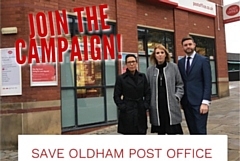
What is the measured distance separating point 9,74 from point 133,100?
372cm

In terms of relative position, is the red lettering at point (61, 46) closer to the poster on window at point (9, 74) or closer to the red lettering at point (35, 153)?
the poster on window at point (9, 74)

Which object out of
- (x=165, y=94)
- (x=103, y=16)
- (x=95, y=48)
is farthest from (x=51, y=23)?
(x=165, y=94)

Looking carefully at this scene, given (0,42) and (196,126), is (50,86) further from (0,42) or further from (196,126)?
(196,126)

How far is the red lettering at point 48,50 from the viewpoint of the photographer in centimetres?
618

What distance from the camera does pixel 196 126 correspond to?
3.46 meters

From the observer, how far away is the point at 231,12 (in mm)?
12852

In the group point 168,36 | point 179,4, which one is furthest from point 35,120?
point 179,4

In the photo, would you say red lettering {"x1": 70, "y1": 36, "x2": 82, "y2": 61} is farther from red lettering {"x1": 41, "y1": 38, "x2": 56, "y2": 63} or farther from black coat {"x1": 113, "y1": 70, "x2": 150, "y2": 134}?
black coat {"x1": 113, "y1": 70, "x2": 150, "y2": 134}

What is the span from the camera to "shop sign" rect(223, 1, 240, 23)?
12406 millimetres

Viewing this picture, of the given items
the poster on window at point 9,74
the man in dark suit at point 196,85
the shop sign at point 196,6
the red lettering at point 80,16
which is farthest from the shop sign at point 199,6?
the man in dark suit at point 196,85

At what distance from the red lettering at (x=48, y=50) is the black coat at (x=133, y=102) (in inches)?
130

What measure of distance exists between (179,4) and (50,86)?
6629 mm

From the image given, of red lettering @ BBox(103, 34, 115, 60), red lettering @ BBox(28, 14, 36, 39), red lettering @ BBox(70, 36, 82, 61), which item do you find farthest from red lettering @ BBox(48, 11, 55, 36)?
red lettering @ BBox(103, 34, 115, 60)
